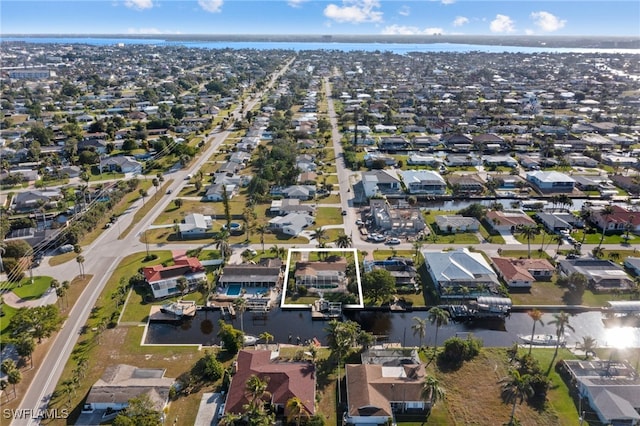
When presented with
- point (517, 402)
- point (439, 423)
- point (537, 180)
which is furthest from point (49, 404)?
point (537, 180)

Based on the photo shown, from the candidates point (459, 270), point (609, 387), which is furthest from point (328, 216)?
point (609, 387)

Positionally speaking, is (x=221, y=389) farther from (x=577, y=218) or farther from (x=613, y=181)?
(x=613, y=181)

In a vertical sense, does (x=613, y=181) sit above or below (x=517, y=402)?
above

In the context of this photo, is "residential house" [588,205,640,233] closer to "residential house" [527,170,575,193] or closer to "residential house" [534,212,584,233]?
"residential house" [534,212,584,233]

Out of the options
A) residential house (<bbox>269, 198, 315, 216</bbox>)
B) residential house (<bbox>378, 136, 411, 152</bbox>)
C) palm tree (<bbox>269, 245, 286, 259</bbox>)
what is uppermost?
residential house (<bbox>378, 136, 411, 152</bbox>)

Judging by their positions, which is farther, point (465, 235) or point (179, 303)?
point (465, 235)

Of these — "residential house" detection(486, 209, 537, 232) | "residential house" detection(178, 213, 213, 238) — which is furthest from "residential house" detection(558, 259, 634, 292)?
"residential house" detection(178, 213, 213, 238)

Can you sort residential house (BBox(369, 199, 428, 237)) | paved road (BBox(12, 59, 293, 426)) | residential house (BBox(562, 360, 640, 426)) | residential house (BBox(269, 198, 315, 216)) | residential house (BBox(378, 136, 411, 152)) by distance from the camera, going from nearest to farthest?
residential house (BBox(562, 360, 640, 426)) → paved road (BBox(12, 59, 293, 426)) → residential house (BBox(369, 199, 428, 237)) → residential house (BBox(269, 198, 315, 216)) → residential house (BBox(378, 136, 411, 152))
